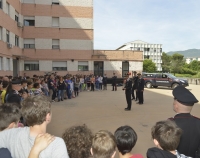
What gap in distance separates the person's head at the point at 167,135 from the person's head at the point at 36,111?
1237 millimetres

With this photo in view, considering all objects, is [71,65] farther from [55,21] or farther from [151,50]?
[151,50]

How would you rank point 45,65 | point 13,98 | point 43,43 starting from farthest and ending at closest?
point 45,65
point 43,43
point 13,98

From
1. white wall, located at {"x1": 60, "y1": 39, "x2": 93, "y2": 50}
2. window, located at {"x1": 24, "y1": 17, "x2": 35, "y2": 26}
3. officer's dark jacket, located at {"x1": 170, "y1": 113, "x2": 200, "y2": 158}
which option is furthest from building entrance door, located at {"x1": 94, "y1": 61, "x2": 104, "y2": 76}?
officer's dark jacket, located at {"x1": 170, "y1": 113, "x2": 200, "y2": 158}

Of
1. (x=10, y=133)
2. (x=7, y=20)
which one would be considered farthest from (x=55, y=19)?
(x=10, y=133)

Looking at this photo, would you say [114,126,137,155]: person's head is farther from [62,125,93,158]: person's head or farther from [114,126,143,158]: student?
[62,125,93,158]: person's head

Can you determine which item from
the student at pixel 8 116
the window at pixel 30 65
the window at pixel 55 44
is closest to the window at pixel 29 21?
the window at pixel 55 44

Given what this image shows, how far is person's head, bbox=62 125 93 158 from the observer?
207 centimetres

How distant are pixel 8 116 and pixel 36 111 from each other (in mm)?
625

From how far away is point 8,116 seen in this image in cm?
245

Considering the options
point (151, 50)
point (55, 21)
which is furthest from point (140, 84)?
point (151, 50)

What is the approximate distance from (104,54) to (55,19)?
8317 mm

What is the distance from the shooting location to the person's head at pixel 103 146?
2.03m

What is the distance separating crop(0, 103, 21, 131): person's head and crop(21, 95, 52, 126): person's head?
442mm

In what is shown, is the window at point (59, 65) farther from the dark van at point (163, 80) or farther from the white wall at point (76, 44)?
the dark van at point (163, 80)
